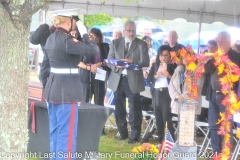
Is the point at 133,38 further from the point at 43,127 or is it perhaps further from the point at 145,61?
the point at 43,127

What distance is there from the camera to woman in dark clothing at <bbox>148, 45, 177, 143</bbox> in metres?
7.20

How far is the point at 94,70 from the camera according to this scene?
8008 millimetres

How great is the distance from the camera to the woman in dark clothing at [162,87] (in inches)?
284

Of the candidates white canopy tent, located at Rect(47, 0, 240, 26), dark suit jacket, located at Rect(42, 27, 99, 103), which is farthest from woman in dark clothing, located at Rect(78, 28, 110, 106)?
dark suit jacket, located at Rect(42, 27, 99, 103)

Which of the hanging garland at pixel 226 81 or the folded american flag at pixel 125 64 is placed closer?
the hanging garland at pixel 226 81

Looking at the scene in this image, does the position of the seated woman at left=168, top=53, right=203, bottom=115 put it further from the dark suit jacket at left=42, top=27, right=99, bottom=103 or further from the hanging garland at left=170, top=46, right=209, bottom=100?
the dark suit jacket at left=42, top=27, right=99, bottom=103

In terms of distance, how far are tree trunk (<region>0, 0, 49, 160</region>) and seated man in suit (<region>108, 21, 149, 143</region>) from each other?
3738 millimetres

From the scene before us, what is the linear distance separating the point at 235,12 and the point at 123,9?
212 centimetres

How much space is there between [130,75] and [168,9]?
1960mm

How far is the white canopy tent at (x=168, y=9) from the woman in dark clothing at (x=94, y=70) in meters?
0.93

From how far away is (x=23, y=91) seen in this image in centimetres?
391

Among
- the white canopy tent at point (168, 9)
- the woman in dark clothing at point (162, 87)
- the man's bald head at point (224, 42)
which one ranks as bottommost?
the woman in dark clothing at point (162, 87)

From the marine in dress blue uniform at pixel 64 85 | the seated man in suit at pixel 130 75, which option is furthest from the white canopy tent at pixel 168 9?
the marine in dress blue uniform at pixel 64 85

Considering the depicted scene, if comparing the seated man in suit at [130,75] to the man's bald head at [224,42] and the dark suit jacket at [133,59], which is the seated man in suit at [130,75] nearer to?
the dark suit jacket at [133,59]
